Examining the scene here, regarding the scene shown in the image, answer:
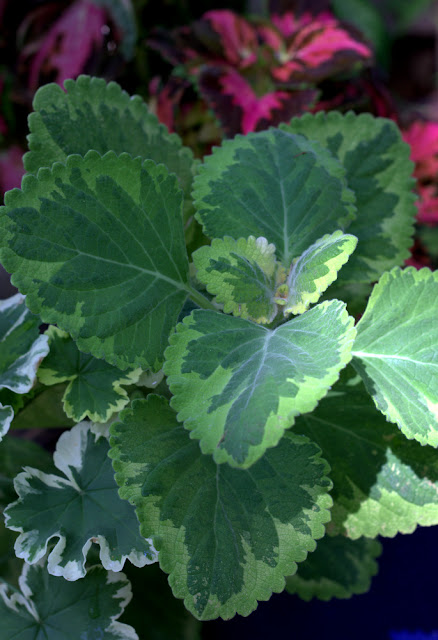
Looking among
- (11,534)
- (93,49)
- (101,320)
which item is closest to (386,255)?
(101,320)

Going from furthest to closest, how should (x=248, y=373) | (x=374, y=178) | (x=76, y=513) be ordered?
1. (x=374, y=178)
2. (x=76, y=513)
3. (x=248, y=373)

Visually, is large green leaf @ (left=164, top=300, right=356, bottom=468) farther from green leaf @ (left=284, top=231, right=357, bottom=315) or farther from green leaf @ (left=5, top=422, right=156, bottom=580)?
green leaf @ (left=5, top=422, right=156, bottom=580)

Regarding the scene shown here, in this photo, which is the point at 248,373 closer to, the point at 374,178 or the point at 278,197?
the point at 278,197

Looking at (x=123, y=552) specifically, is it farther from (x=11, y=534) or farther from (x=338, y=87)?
(x=338, y=87)

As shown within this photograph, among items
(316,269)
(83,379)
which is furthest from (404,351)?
(83,379)

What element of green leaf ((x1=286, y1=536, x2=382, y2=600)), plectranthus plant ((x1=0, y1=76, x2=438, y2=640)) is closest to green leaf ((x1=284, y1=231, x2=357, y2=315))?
plectranthus plant ((x1=0, y1=76, x2=438, y2=640))

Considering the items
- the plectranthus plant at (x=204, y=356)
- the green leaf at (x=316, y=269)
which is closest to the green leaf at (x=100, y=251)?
the plectranthus plant at (x=204, y=356)
